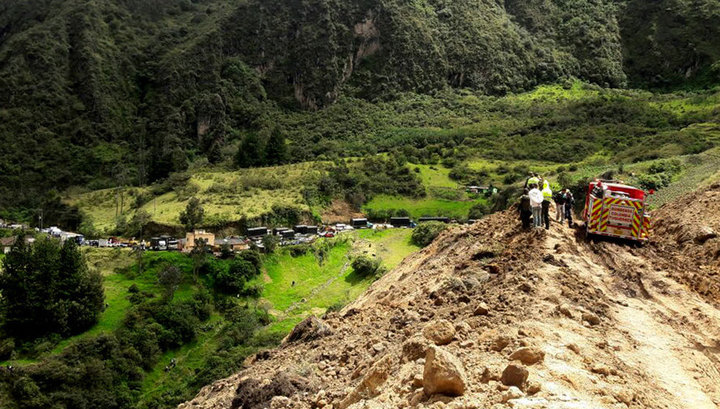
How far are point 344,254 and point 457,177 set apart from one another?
2909 centimetres

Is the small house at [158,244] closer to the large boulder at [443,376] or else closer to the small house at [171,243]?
the small house at [171,243]

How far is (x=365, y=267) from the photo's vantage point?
51438mm

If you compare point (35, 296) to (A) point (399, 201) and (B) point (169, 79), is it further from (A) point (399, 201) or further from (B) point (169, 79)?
(B) point (169, 79)

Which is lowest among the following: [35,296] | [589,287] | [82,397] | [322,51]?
[82,397]

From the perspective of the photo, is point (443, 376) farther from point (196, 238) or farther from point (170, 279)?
point (196, 238)

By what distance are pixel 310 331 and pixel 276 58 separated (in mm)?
150896

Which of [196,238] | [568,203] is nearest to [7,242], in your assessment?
[196,238]

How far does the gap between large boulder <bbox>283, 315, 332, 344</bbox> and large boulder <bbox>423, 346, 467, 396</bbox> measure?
5429 millimetres

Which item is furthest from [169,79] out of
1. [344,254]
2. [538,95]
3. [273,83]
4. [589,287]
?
[589,287]

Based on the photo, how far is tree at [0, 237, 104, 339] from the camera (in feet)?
143

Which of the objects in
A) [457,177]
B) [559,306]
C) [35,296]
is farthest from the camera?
[457,177]

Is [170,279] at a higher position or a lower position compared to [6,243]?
lower

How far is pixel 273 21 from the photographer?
516 feet

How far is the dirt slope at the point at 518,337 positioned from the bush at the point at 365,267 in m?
36.1
